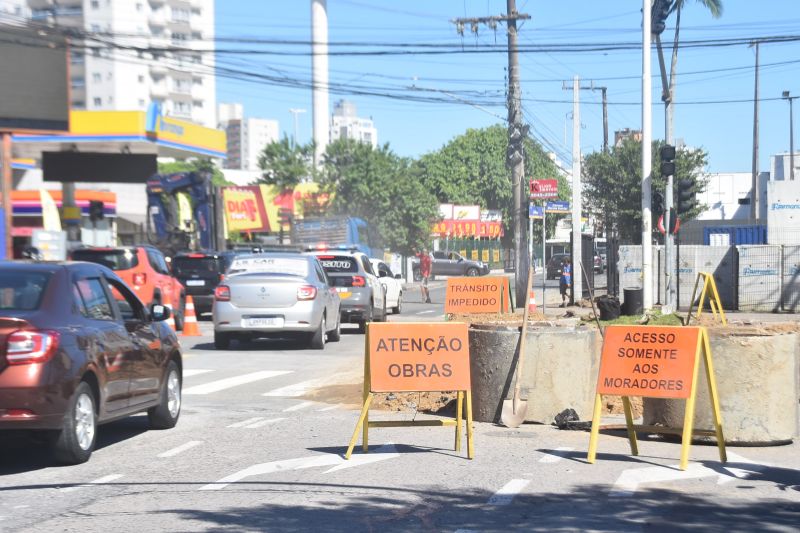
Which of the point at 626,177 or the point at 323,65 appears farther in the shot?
the point at 323,65

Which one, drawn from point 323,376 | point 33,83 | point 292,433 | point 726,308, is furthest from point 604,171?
point 292,433

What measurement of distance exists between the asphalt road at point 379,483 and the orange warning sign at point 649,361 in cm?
59

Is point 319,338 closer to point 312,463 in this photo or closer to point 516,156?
point 312,463

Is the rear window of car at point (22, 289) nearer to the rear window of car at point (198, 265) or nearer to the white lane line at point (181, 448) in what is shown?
the white lane line at point (181, 448)

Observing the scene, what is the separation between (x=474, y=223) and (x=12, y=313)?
9031 centimetres

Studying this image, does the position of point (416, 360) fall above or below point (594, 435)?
above

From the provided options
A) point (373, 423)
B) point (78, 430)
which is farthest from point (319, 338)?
point (78, 430)

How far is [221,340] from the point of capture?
20297 millimetres

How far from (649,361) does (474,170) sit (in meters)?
95.7

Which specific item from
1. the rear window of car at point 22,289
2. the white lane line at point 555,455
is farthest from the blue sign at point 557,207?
the rear window of car at point 22,289

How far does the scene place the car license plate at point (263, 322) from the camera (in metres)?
19.4

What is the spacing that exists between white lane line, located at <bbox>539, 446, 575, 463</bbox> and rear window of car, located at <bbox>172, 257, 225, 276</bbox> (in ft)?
67.7

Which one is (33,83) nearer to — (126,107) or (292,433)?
(292,433)

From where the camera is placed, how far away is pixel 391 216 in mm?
71438
